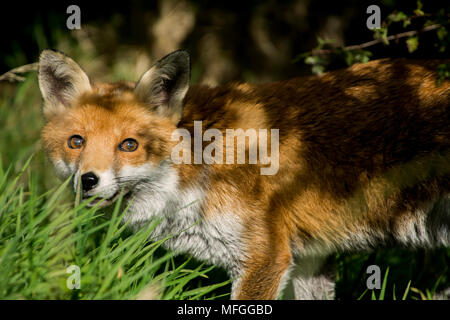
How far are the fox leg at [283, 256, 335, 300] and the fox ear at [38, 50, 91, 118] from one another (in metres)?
2.46

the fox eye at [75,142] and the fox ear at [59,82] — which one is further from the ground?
the fox ear at [59,82]

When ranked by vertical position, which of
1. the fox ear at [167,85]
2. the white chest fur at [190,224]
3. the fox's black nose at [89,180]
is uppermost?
the fox ear at [167,85]

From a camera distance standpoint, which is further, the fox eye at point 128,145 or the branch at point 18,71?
the branch at point 18,71

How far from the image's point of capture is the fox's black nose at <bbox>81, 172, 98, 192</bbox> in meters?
3.24

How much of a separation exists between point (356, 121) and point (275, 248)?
3.80 ft

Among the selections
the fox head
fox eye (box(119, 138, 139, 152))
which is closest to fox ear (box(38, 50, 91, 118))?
the fox head

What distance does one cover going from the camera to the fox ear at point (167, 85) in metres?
3.68

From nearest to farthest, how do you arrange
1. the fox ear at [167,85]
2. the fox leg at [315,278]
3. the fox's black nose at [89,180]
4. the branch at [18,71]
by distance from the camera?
the fox's black nose at [89,180], the fox ear at [167,85], the branch at [18,71], the fox leg at [315,278]

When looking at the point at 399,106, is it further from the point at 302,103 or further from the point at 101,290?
the point at 101,290

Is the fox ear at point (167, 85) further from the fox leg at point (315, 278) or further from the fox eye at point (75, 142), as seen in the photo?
the fox leg at point (315, 278)

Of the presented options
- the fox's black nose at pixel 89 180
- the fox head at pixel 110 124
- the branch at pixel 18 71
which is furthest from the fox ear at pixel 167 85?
the branch at pixel 18 71

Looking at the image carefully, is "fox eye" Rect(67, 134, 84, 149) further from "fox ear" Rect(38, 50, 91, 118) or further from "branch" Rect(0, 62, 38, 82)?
"branch" Rect(0, 62, 38, 82)

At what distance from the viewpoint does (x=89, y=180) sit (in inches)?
128

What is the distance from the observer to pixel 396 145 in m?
3.66
